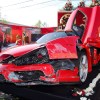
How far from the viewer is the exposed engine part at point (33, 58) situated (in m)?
4.55

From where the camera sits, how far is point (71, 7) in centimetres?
1456

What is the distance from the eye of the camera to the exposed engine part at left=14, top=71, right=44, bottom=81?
14.6 feet

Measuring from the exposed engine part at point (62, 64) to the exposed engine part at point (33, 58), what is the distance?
17 centimetres

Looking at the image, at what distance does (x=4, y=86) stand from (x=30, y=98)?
675 mm

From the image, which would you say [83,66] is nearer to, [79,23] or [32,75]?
[32,75]

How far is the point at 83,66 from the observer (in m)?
5.30

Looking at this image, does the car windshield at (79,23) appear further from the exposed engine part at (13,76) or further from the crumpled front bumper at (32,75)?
the exposed engine part at (13,76)

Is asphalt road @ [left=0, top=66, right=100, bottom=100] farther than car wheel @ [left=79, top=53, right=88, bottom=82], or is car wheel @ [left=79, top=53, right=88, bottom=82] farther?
car wheel @ [left=79, top=53, right=88, bottom=82]

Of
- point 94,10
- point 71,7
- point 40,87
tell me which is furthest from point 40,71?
point 71,7

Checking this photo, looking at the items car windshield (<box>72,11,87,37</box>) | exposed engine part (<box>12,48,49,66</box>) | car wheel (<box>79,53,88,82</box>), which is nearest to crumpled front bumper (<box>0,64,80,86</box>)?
exposed engine part (<box>12,48,49,66</box>)

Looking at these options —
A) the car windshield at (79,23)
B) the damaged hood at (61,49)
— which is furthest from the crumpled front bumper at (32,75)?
the car windshield at (79,23)

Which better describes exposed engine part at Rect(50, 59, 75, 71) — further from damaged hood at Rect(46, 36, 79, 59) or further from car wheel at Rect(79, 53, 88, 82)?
car wheel at Rect(79, 53, 88, 82)

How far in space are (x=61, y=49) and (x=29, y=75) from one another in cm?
75

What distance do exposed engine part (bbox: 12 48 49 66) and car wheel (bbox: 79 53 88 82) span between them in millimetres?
828
